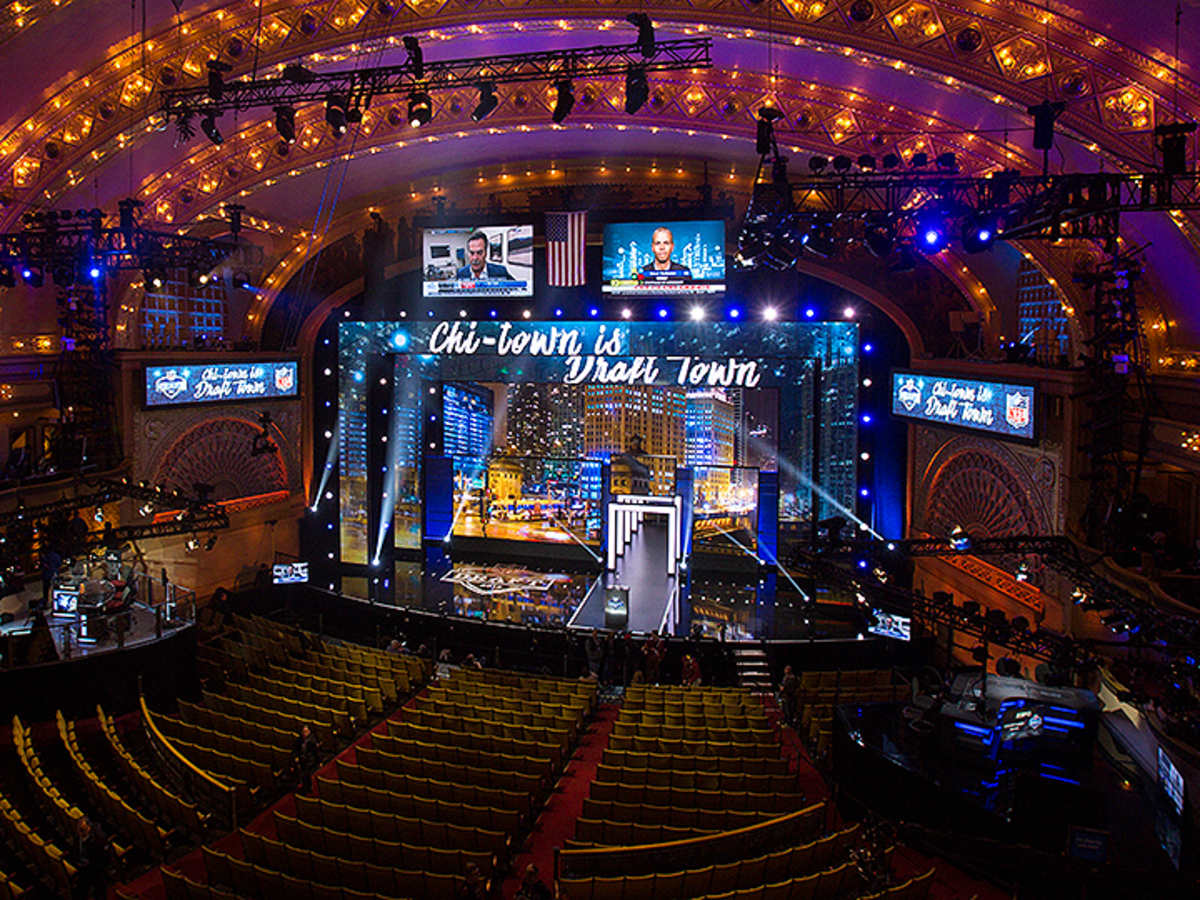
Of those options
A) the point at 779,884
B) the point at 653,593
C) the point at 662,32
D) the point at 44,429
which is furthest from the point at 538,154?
the point at 779,884

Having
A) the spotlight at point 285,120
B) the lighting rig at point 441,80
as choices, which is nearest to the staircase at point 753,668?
the lighting rig at point 441,80

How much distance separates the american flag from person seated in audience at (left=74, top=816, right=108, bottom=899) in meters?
15.8

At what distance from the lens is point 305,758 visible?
35.4 ft

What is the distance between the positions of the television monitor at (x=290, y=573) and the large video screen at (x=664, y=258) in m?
10.4

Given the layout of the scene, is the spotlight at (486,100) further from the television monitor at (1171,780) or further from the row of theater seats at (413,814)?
the television monitor at (1171,780)

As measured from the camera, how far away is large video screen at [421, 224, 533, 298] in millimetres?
21500

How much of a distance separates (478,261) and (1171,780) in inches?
711

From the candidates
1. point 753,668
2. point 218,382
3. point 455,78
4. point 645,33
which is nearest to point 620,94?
point 455,78

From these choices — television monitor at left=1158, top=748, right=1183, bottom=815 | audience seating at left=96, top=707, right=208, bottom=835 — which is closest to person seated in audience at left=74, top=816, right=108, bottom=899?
audience seating at left=96, top=707, right=208, bottom=835

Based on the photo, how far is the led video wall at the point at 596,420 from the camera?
21.2 metres

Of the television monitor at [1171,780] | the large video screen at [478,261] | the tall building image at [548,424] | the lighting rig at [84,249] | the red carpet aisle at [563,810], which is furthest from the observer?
the tall building image at [548,424]

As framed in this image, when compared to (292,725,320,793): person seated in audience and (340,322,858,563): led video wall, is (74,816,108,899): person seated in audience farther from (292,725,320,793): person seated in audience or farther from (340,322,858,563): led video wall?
(340,322,858,563): led video wall

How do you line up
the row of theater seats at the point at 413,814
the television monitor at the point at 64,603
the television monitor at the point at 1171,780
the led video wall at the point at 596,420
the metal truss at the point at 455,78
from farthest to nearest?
the led video wall at the point at 596,420, the television monitor at the point at 64,603, the metal truss at the point at 455,78, the television monitor at the point at 1171,780, the row of theater seats at the point at 413,814

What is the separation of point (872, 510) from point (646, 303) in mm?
7924
